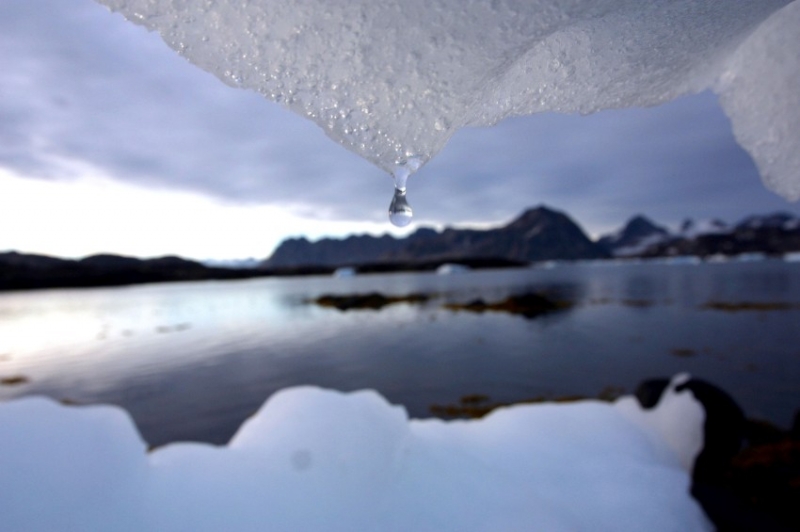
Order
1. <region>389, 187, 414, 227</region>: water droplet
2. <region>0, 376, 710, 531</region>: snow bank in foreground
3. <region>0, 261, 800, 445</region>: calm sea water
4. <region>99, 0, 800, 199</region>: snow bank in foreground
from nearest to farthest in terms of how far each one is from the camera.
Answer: <region>99, 0, 800, 199</region>: snow bank in foreground → <region>389, 187, 414, 227</region>: water droplet → <region>0, 376, 710, 531</region>: snow bank in foreground → <region>0, 261, 800, 445</region>: calm sea water

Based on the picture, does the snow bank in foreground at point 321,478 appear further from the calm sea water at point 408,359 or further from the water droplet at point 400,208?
the calm sea water at point 408,359

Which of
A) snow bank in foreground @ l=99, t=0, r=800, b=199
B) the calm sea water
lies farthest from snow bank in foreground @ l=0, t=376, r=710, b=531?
the calm sea water

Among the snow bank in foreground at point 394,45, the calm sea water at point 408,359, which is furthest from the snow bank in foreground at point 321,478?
the calm sea water at point 408,359

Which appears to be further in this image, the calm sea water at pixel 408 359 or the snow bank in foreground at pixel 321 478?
the calm sea water at pixel 408 359

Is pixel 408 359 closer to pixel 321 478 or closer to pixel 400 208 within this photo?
pixel 321 478

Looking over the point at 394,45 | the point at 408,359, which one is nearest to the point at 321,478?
the point at 394,45

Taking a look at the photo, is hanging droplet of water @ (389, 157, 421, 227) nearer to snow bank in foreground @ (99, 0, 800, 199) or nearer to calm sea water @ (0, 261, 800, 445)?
snow bank in foreground @ (99, 0, 800, 199)
